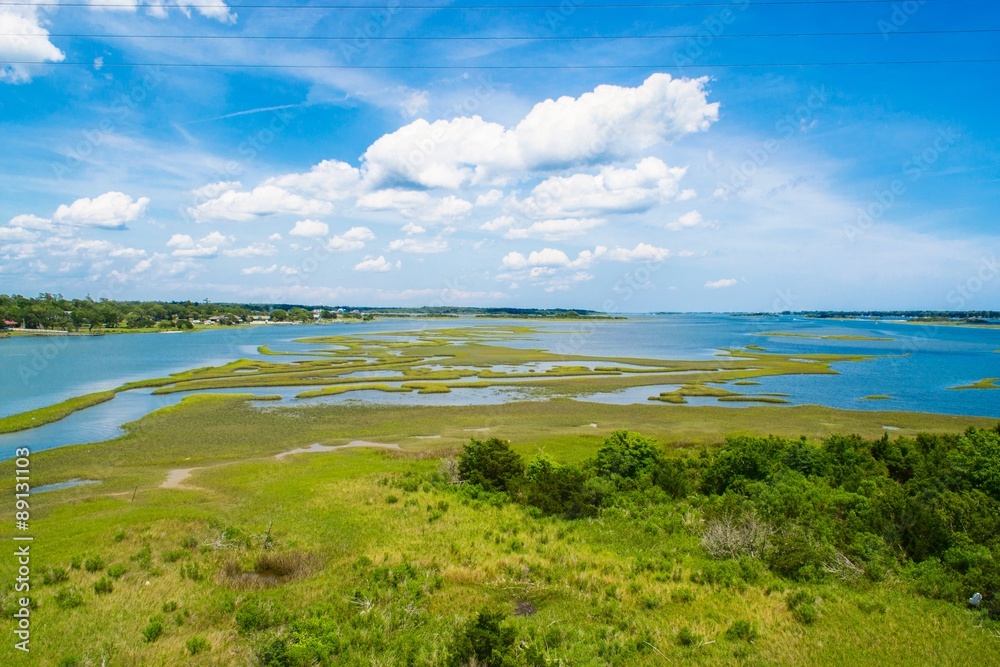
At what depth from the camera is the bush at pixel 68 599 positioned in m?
13.5

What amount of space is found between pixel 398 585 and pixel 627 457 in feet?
43.7

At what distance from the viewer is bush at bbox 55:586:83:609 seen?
1351 centimetres

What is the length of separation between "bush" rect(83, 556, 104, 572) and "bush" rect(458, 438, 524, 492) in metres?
13.4

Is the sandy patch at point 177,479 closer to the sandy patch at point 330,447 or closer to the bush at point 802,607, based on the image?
the sandy patch at point 330,447

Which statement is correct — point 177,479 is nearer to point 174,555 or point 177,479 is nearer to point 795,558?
point 174,555

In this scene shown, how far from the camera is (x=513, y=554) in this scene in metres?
17.2

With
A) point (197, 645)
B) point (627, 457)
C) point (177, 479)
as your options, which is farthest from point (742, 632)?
point (177, 479)

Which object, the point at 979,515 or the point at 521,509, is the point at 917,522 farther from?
the point at 521,509

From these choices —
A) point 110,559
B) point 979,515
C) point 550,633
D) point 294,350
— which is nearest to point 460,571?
point 550,633

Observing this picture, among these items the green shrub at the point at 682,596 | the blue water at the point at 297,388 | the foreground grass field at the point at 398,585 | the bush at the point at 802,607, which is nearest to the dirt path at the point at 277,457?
the foreground grass field at the point at 398,585

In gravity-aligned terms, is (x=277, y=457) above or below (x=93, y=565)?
below

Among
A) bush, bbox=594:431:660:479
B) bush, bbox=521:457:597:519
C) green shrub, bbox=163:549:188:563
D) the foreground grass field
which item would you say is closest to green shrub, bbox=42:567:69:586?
the foreground grass field

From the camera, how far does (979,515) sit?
51.7ft

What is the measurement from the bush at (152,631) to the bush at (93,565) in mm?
4809
